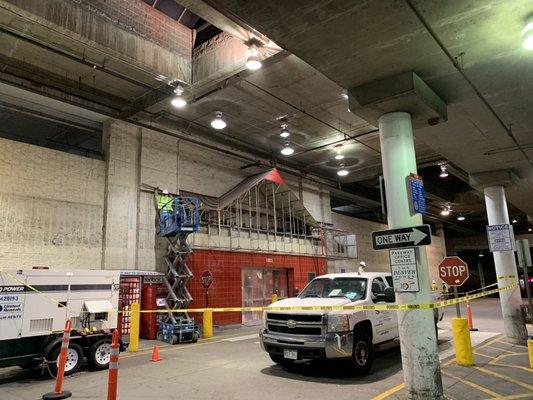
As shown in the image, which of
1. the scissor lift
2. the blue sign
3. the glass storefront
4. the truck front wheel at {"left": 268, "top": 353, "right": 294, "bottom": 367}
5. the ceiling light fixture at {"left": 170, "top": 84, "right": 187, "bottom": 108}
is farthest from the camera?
the glass storefront

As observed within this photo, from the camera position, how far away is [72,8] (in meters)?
9.40

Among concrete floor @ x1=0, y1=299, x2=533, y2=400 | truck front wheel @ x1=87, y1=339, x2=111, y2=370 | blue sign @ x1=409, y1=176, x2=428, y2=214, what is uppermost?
blue sign @ x1=409, y1=176, x2=428, y2=214

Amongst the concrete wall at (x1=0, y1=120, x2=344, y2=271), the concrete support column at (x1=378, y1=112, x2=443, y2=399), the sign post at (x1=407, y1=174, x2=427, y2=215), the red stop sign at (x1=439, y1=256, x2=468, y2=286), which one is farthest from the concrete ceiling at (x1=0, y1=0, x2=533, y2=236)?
the red stop sign at (x1=439, y1=256, x2=468, y2=286)

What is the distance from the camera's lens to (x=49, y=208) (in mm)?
11836

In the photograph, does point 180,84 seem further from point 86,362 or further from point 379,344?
point 379,344

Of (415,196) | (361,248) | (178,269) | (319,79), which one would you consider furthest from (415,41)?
(361,248)

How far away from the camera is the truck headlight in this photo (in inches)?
277

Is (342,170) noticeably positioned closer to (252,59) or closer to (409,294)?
(252,59)

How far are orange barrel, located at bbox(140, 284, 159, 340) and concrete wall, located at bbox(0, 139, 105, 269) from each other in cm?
181

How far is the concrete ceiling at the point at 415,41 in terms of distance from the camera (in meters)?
4.67

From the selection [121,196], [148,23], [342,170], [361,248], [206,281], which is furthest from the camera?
[361,248]

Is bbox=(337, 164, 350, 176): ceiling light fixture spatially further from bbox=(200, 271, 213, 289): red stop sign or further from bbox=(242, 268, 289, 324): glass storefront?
bbox=(200, 271, 213, 289): red stop sign

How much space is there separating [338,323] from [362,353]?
3.42 ft

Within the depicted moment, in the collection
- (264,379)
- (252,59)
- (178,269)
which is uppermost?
(252,59)
